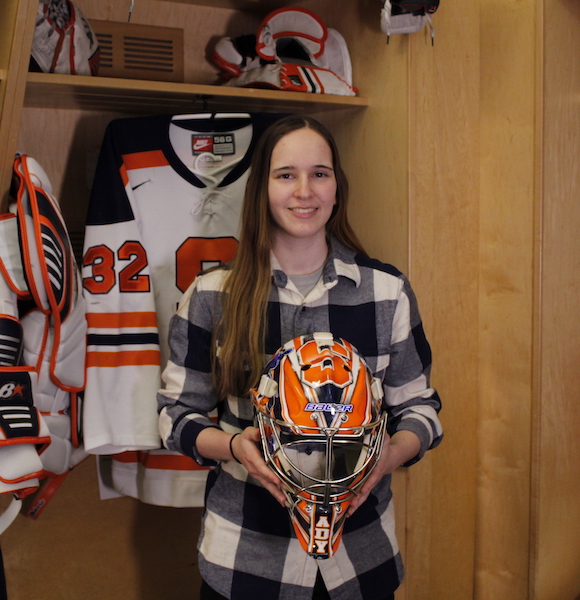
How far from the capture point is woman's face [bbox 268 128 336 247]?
135 cm

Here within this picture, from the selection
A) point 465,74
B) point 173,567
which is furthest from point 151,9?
point 173,567

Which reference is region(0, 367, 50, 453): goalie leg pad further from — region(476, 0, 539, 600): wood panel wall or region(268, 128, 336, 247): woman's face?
region(476, 0, 539, 600): wood panel wall

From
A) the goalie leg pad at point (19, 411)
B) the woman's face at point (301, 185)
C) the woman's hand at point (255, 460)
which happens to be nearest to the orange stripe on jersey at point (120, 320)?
the goalie leg pad at point (19, 411)

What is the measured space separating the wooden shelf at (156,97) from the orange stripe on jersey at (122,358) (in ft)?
2.14

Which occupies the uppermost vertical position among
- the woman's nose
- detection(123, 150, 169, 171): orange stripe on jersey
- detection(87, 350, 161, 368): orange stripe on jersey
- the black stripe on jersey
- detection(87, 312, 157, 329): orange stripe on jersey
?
detection(123, 150, 169, 171): orange stripe on jersey

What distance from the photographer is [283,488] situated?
110 cm

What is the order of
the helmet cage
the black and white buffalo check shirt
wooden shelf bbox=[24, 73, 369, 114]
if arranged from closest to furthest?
the helmet cage, the black and white buffalo check shirt, wooden shelf bbox=[24, 73, 369, 114]

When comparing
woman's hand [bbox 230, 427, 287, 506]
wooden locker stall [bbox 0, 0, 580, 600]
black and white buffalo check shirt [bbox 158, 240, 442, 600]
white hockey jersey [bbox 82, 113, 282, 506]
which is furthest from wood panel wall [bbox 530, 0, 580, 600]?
woman's hand [bbox 230, 427, 287, 506]

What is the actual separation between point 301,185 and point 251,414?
18.3 inches

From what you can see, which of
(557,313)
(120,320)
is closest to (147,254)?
(120,320)

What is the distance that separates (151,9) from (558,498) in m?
1.80

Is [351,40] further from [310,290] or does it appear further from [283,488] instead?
[283,488]

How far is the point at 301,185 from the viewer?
1.35 metres

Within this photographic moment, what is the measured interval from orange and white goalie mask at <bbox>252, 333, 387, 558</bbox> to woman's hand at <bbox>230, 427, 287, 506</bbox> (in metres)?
0.02
